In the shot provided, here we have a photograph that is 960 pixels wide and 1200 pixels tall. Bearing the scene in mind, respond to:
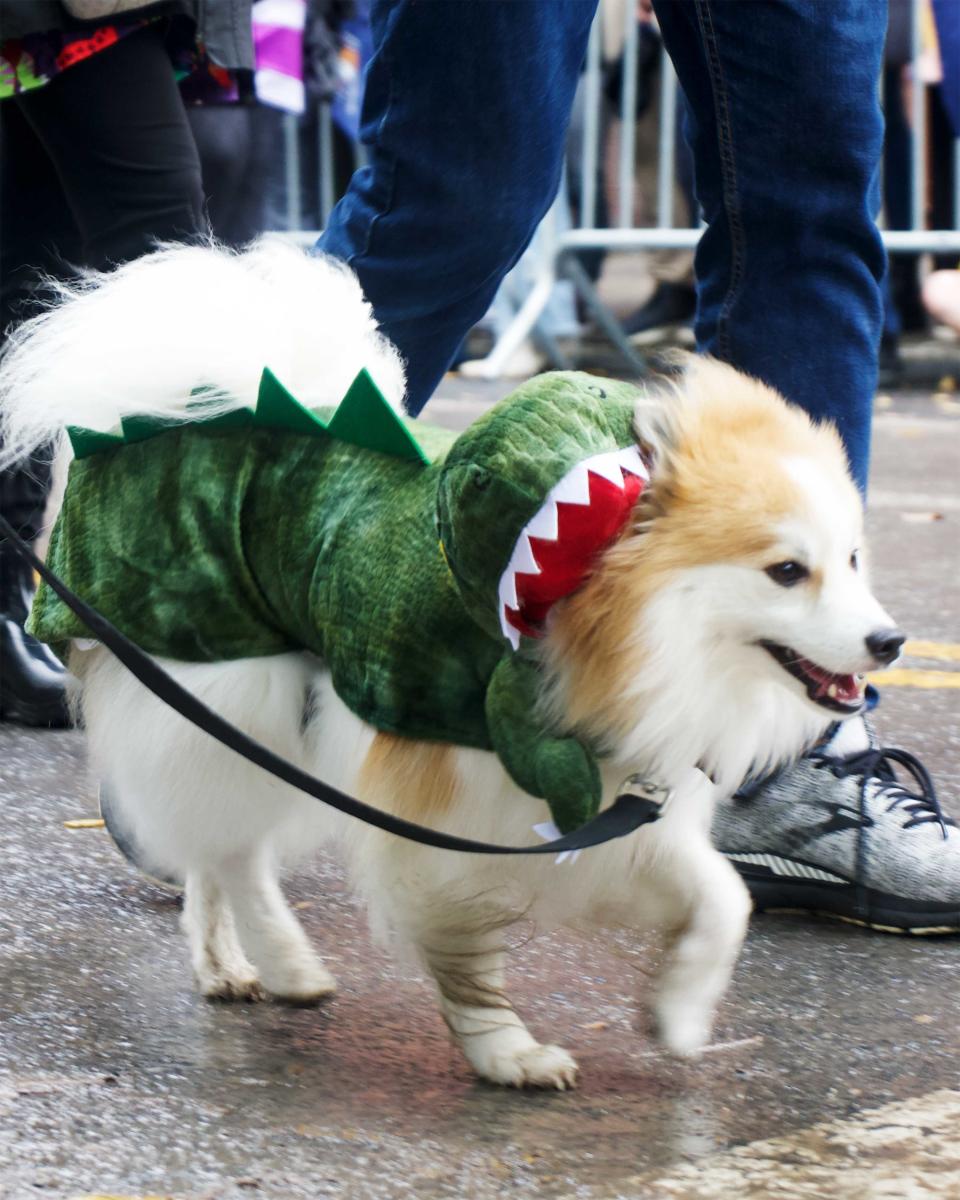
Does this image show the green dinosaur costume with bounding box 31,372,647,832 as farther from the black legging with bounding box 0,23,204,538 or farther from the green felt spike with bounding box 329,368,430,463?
the black legging with bounding box 0,23,204,538

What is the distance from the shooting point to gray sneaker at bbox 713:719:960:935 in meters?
2.67

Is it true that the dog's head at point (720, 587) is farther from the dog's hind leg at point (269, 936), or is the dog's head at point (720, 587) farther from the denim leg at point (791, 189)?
the denim leg at point (791, 189)

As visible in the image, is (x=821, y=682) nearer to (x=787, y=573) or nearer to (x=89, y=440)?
(x=787, y=573)

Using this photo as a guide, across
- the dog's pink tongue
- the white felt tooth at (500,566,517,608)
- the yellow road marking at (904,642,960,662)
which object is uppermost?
the white felt tooth at (500,566,517,608)

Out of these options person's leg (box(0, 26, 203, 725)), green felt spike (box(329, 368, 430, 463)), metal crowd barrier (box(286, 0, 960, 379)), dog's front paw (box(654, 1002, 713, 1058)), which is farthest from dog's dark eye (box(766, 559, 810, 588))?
metal crowd barrier (box(286, 0, 960, 379))

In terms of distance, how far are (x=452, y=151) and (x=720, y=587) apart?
3.44 feet

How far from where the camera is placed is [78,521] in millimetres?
2361

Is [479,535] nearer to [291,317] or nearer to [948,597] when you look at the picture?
[291,317]

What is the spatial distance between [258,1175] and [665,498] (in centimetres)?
82

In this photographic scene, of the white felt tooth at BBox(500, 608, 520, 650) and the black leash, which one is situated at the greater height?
the white felt tooth at BBox(500, 608, 520, 650)

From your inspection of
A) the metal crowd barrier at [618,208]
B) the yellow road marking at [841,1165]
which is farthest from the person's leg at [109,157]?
the metal crowd barrier at [618,208]

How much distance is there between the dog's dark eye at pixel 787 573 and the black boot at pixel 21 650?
2.06 metres

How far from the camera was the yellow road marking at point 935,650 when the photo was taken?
4.14 m

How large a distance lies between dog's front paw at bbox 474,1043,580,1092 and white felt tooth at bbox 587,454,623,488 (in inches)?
27.7
